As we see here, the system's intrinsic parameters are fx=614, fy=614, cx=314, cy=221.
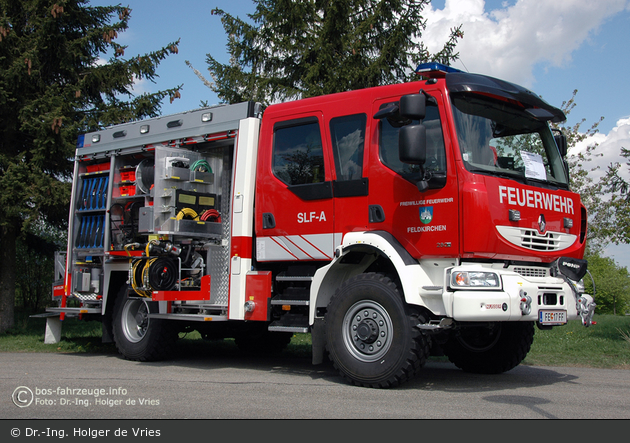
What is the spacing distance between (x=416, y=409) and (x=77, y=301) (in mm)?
6941

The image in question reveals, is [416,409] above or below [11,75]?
below

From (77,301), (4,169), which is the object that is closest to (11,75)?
(4,169)

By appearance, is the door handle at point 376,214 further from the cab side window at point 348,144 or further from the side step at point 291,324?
the side step at point 291,324

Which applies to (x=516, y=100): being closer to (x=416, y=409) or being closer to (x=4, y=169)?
(x=416, y=409)

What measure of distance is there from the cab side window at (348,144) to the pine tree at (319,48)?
6488mm

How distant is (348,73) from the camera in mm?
13703

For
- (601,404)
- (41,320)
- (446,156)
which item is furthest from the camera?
(41,320)

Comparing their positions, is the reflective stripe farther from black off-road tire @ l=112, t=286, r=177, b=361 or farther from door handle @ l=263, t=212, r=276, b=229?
black off-road tire @ l=112, t=286, r=177, b=361

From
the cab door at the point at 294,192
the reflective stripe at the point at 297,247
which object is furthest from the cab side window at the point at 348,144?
the reflective stripe at the point at 297,247

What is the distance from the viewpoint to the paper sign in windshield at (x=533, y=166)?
6.81 metres

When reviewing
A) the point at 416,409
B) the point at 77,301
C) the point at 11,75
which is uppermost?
the point at 11,75

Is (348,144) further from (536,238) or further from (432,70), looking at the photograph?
(536,238)

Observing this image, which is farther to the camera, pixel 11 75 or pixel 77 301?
pixel 11 75

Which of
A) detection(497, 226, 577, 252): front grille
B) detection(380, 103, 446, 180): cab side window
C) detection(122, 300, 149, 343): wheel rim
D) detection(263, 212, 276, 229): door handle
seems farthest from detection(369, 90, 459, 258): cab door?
detection(122, 300, 149, 343): wheel rim
